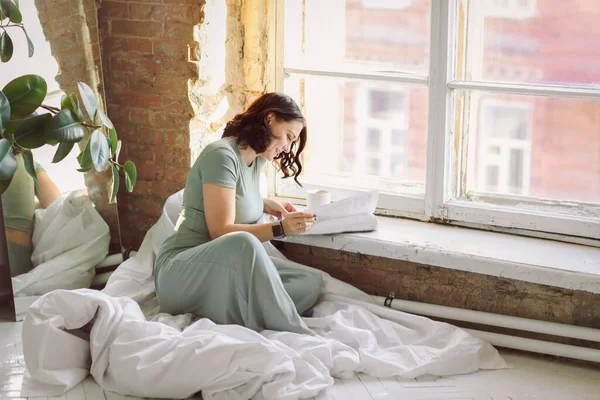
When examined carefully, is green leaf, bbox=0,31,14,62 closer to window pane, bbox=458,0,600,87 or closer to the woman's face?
the woman's face

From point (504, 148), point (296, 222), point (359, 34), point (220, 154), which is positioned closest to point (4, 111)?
point (220, 154)

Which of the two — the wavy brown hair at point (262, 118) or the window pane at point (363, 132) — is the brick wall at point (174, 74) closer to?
the window pane at point (363, 132)

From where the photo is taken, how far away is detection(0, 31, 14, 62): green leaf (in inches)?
138

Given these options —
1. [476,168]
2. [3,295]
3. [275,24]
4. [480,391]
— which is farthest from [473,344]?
[3,295]

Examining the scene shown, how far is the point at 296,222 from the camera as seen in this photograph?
11.9ft

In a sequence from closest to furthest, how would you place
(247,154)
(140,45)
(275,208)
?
(247,154)
(275,208)
(140,45)

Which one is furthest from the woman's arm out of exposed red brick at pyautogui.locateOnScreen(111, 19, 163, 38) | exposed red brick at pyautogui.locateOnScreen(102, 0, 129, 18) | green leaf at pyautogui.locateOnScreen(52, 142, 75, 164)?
exposed red brick at pyautogui.locateOnScreen(102, 0, 129, 18)

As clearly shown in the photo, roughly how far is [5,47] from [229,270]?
50.0 inches

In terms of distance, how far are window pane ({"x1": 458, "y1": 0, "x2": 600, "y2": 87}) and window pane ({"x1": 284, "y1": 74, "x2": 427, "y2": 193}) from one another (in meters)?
0.34

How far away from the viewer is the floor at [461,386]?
127 inches

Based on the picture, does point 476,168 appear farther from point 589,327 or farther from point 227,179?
point 227,179

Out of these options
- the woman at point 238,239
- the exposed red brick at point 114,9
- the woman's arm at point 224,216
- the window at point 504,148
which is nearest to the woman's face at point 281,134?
the woman at point 238,239

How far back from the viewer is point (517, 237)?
150 inches

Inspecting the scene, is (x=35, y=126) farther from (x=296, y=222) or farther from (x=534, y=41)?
(x=534, y=41)
